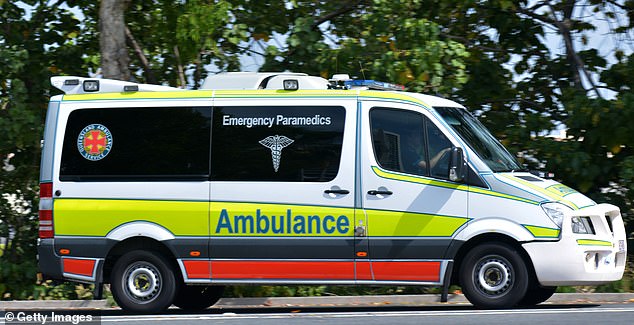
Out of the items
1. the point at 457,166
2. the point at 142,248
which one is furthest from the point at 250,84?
the point at 457,166

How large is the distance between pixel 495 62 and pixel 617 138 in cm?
266

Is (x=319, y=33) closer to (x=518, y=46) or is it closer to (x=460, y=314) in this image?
(x=518, y=46)

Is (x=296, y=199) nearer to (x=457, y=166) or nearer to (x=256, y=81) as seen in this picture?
(x=256, y=81)


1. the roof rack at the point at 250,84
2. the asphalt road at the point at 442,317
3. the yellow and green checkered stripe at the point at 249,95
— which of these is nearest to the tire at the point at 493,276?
the asphalt road at the point at 442,317

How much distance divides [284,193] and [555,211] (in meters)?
2.62

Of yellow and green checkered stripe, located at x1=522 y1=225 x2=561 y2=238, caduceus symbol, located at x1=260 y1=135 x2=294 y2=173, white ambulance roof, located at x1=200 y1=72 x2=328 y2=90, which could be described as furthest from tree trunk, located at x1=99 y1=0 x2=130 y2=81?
yellow and green checkered stripe, located at x1=522 y1=225 x2=561 y2=238

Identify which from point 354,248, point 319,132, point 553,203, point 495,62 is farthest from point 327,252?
point 495,62

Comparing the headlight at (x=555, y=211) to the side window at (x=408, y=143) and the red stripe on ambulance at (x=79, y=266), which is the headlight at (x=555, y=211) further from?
the red stripe on ambulance at (x=79, y=266)

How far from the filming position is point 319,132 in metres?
10.7

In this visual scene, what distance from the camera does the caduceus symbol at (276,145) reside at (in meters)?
10.8

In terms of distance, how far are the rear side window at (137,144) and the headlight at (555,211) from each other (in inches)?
134

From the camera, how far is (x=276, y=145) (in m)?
10.8

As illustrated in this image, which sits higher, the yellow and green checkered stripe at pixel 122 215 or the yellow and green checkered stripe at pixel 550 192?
the yellow and green checkered stripe at pixel 550 192

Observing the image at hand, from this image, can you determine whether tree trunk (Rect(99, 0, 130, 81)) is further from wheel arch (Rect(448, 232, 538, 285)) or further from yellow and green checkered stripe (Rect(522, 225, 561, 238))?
yellow and green checkered stripe (Rect(522, 225, 561, 238))
